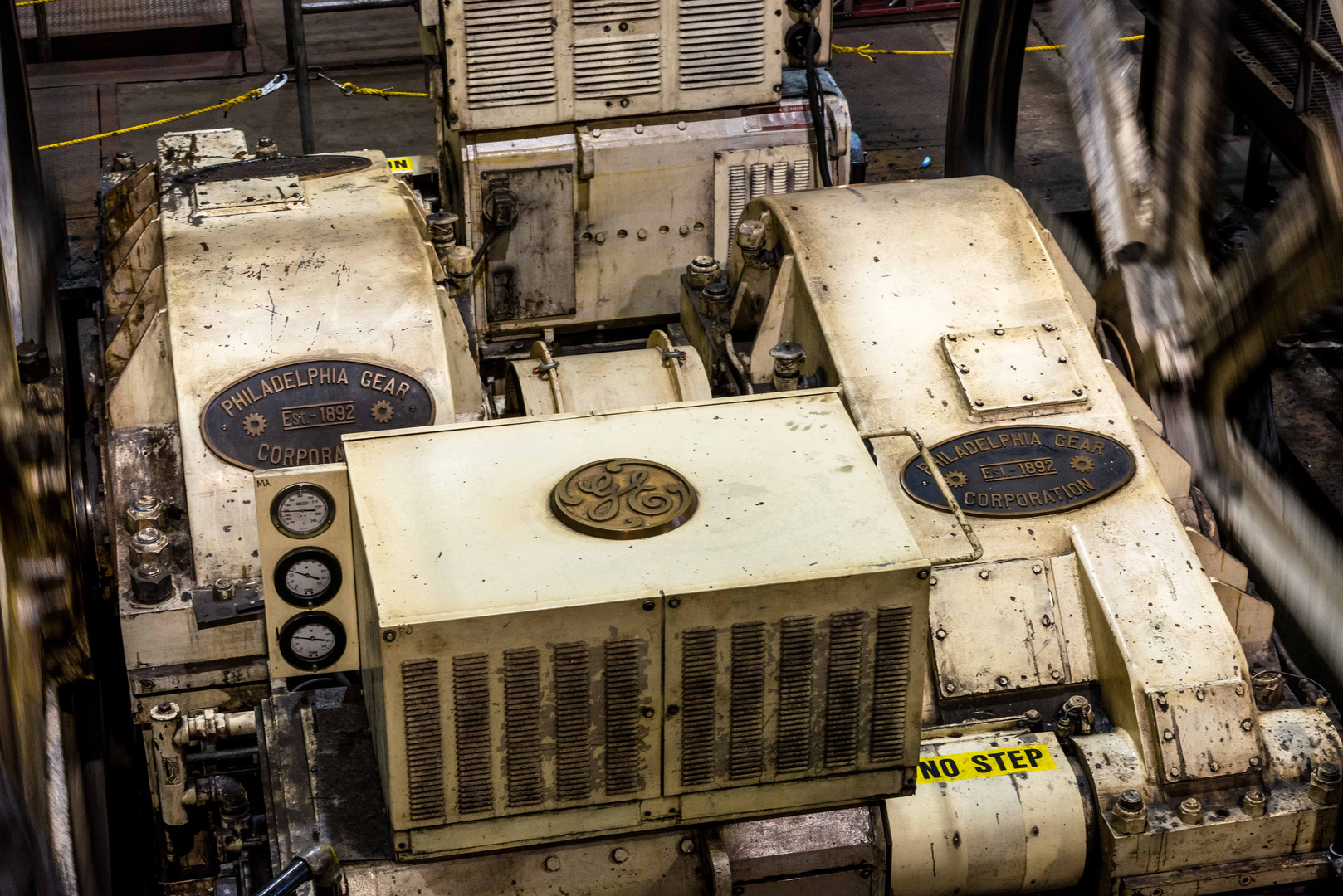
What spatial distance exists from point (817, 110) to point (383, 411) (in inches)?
103

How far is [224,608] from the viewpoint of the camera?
15.5ft

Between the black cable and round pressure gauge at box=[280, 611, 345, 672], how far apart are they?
340 cm

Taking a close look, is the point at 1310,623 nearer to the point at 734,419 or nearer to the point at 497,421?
the point at 734,419

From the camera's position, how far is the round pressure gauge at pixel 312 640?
4.26 m

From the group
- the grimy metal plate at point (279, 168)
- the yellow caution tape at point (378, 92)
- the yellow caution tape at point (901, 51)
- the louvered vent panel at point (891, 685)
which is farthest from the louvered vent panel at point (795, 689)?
the yellow caution tape at point (901, 51)

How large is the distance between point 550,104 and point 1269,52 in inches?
110

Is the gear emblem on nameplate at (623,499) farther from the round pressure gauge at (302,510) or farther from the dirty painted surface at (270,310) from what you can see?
the dirty painted surface at (270,310)

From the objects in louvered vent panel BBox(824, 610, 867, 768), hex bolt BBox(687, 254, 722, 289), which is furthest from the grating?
louvered vent panel BBox(824, 610, 867, 768)

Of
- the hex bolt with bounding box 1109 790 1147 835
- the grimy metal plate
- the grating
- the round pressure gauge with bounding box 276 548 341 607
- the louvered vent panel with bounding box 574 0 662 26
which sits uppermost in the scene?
the louvered vent panel with bounding box 574 0 662 26

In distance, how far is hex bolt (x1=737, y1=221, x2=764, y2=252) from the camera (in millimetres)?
5695

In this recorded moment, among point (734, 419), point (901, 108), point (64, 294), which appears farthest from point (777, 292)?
point (901, 108)

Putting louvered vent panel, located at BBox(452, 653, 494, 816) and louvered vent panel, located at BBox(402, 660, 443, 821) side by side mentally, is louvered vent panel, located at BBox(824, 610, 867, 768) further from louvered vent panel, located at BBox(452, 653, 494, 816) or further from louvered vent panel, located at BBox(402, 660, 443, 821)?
louvered vent panel, located at BBox(402, 660, 443, 821)

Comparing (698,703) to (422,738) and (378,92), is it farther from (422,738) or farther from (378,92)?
(378,92)

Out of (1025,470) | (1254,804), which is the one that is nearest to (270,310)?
(1025,470)
